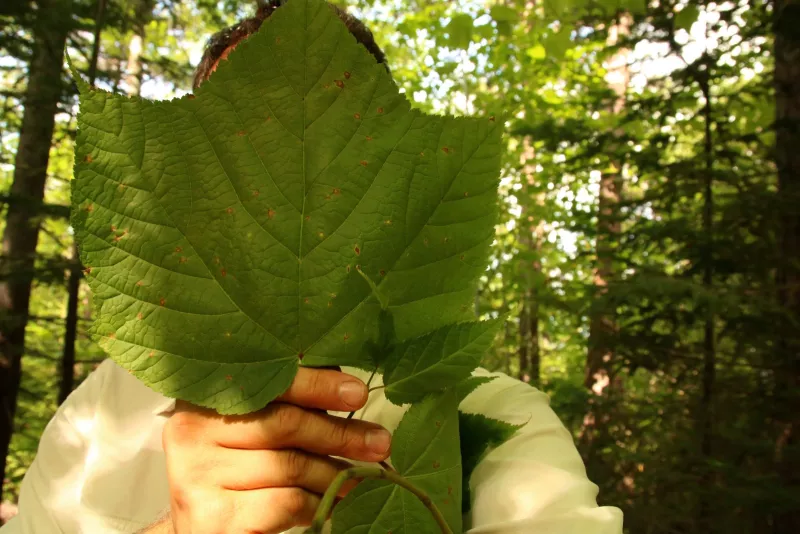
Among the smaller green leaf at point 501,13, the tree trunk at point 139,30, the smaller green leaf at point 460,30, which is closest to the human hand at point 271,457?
the smaller green leaf at point 501,13

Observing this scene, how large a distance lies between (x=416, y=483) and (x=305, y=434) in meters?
0.15

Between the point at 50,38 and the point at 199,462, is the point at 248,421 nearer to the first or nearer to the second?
the point at 199,462

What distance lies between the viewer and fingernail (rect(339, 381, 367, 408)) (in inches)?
23.8

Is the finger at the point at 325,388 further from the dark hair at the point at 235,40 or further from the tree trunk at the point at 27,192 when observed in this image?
the tree trunk at the point at 27,192

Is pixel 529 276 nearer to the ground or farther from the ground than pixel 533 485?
farther from the ground

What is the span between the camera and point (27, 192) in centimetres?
524

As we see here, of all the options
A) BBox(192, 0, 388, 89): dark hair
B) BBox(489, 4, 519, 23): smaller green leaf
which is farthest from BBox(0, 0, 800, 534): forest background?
BBox(192, 0, 388, 89): dark hair

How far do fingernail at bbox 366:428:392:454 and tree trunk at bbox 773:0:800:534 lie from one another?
3.35m

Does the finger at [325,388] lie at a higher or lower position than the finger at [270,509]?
higher

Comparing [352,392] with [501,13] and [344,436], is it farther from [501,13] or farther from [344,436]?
[501,13]

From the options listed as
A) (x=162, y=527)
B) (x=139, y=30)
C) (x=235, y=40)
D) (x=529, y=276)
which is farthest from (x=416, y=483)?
(x=139, y=30)

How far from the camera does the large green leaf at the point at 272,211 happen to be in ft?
1.78

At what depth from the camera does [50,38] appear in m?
4.72

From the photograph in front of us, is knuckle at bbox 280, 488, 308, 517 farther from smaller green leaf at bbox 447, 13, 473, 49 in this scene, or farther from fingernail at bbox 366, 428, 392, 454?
smaller green leaf at bbox 447, 13, 473, 49
